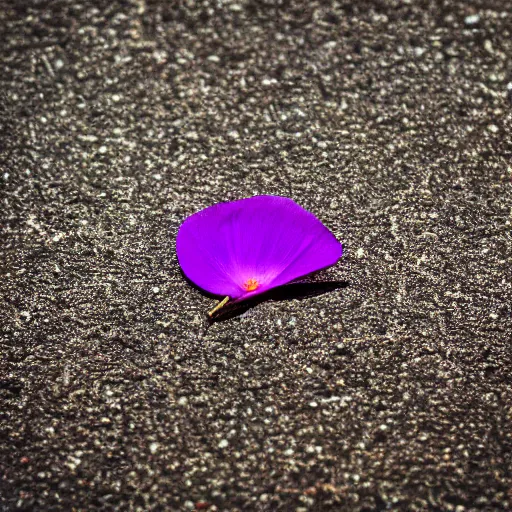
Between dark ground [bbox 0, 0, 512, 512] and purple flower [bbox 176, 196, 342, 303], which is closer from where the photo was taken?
dark ground [bbox 0, 0, 512, 512]

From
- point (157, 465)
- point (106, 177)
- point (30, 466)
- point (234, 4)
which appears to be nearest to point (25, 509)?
point (30, 466)

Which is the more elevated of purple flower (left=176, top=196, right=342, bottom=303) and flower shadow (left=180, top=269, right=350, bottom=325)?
purple flower (left=176, top=196, right=342, bottom=303)

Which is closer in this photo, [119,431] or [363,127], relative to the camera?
[119,431]

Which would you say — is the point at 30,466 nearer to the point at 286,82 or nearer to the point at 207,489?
the point at 207,489

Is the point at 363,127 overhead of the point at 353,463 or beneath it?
overhead

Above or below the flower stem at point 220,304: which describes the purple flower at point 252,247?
above
